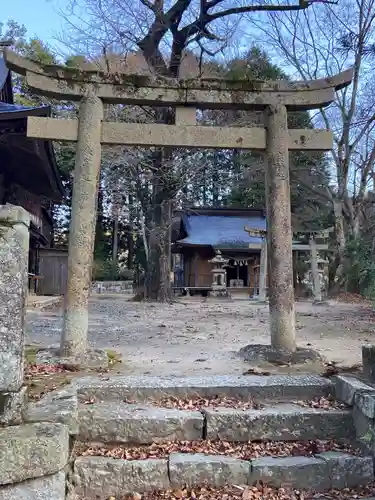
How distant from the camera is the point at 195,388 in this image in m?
3.78

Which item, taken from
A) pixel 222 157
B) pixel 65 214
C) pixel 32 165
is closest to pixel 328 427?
pixel 32 165

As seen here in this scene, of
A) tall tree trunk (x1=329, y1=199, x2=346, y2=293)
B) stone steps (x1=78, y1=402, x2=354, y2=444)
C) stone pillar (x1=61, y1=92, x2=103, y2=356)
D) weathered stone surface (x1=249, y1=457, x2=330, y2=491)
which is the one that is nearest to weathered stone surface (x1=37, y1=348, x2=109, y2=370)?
stone pillar (x1=61, y1=92, x2=103, y2=356)

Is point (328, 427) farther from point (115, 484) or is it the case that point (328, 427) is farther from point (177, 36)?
point (177, 36)

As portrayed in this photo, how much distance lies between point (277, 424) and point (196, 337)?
4120 millimetres

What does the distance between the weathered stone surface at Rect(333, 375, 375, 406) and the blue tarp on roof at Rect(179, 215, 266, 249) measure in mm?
20341

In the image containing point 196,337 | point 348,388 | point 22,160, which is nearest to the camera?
point 348,388

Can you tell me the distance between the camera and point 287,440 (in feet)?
11.1

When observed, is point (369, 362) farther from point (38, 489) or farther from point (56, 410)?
point (38, 489)

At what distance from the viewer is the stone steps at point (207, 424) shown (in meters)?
3.29

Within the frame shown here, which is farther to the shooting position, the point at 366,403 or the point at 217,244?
the point at 217,244

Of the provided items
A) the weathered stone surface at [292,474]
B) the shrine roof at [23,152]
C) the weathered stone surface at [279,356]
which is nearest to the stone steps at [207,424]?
the weathered stone surface at [292,474]

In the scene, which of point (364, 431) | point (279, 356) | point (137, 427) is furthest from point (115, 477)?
point (279, 356)

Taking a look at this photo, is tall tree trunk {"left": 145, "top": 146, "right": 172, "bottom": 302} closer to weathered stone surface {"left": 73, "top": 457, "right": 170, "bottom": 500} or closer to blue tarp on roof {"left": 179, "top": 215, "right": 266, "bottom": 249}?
blue tarp on roof {"left": 179, "top": 215, "right": 266, "bottom": 249}

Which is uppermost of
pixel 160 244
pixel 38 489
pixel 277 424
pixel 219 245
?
pixel 219 245
